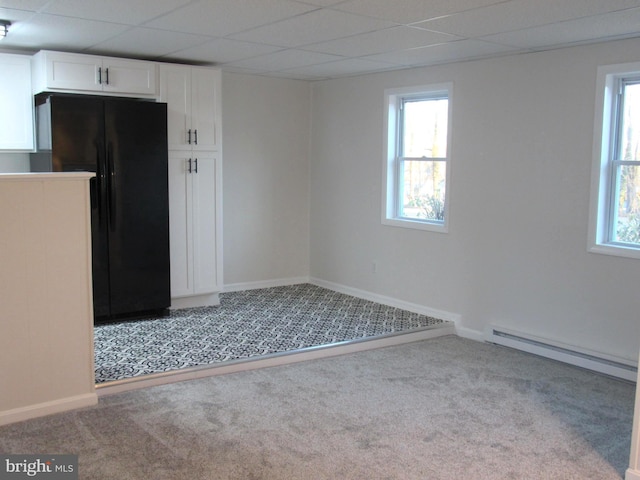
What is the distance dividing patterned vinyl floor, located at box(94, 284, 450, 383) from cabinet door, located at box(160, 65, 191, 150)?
1.50 metres

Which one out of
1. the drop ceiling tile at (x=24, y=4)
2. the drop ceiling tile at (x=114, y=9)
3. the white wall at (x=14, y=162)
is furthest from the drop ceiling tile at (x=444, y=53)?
the white wall at (x=14, y=162)

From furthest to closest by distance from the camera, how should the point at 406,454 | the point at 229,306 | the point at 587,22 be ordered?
the point at 229,306 < the point at 587,22 < the point at 406,454

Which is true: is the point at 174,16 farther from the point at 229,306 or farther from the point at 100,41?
the point at 229,306

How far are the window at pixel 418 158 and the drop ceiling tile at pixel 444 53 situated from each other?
0.31 m

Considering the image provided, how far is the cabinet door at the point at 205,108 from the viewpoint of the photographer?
18.0 feet

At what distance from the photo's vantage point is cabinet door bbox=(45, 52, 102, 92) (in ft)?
15.9

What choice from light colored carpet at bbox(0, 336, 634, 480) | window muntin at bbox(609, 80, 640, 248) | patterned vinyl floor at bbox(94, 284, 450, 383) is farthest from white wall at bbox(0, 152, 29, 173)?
window muntin at bbox(609, 80, 640, 248)

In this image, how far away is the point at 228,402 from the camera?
3.71m

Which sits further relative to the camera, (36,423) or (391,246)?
(391,246)

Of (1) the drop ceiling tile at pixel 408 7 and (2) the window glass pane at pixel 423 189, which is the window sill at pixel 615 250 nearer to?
(2) the window glass pane at pixel 423 189

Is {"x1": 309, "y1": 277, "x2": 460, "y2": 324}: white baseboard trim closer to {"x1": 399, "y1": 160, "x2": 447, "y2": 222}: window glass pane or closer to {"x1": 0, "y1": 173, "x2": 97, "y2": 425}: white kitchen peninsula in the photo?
{"x1": 399, "y1": 160, "x2": 447, "y2": 222}: window glass pane

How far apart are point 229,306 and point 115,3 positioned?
3037mm

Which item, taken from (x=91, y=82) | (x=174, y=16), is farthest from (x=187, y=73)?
(x=174, y=16)

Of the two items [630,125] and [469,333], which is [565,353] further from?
[630,125]
